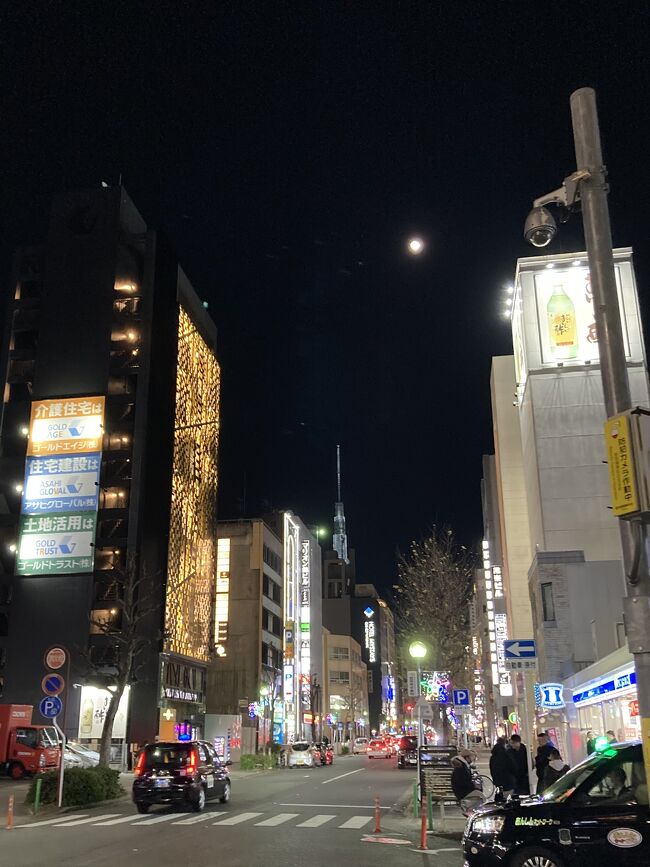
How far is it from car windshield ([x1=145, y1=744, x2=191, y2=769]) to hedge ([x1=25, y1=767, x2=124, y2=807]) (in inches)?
86.1

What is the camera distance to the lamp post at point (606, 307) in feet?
17.5

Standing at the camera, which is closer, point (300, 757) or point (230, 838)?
point (230, 838)

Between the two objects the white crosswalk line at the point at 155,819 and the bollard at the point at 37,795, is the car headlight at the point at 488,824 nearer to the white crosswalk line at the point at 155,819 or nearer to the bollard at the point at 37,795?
the white crosswalk line at the point at 155,819

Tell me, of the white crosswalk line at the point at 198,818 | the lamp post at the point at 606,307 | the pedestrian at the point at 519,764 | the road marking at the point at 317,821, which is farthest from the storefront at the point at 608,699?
the lamp post at the point at 606,307

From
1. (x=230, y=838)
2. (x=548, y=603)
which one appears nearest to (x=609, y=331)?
(x=230, y=838)

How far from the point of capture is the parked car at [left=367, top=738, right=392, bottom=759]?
6184cm

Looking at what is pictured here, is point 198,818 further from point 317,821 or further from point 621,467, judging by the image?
point 621,467

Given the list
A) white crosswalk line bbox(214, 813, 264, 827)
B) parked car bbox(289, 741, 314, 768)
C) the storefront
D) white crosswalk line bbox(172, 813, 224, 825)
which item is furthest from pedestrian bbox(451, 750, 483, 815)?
parked car bbox(289, 741, 314, 768)

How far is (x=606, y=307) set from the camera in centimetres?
615

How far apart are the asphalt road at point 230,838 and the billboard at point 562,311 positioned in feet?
139

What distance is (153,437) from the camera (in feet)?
166

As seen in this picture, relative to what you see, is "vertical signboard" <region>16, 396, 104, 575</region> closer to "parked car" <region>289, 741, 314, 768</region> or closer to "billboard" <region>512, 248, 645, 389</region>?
"parked car" <region>289, 741, 314, 768</region>

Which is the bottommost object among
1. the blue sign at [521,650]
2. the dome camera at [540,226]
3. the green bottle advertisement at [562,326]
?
the blue sign at [521,650]

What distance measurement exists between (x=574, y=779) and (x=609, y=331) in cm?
584
